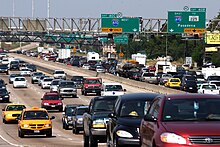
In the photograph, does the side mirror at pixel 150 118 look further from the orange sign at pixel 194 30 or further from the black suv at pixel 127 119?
the orange sign at pixel 194 30

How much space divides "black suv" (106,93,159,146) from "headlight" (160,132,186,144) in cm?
464

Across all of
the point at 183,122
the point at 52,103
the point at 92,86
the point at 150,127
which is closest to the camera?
the point at 183,122

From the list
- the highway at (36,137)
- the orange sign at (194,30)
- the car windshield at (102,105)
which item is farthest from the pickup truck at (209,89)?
the car windshield at (102,105)

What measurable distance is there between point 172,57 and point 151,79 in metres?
83.1

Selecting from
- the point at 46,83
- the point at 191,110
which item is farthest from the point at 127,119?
the point at 46,83

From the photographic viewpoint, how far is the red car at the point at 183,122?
1259 centimetres

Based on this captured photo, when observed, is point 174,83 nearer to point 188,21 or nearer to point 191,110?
point 188,21

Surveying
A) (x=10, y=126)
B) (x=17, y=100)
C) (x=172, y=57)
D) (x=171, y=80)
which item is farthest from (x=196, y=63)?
(x=10, y=126)

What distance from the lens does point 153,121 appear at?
13.9 metres

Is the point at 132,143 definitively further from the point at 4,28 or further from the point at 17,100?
the point at 4,28

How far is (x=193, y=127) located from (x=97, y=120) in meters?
10.1

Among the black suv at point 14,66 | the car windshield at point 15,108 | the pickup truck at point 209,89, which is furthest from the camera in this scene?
the black suv at point 14,66

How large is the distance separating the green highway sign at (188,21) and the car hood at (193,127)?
67.0 metres

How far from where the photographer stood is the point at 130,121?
59.2 ft
